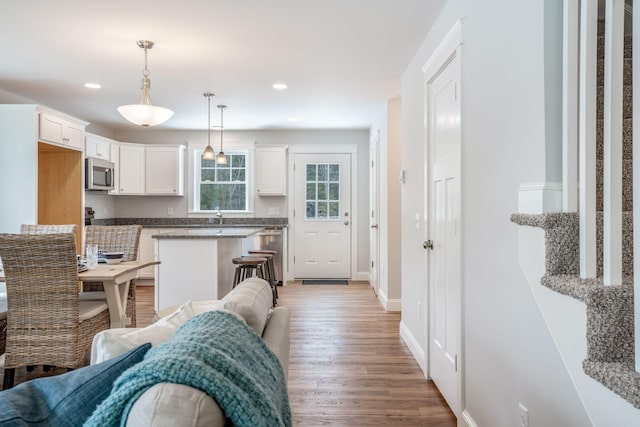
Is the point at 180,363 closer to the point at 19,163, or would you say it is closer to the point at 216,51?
the point at 216,51

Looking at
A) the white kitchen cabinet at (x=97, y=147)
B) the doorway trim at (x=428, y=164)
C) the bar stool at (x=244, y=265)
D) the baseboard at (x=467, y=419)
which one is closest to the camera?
the baseboard at (x=467, y=419)

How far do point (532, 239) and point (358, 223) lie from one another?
18.0ft

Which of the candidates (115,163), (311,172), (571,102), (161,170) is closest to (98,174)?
(115,163)

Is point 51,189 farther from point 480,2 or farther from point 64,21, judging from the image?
point 480,2

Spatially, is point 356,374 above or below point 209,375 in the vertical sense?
below

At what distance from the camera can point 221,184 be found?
6730 millimetres

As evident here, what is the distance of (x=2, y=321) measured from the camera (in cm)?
260

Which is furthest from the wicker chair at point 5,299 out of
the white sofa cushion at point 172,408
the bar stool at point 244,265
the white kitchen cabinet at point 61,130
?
the white sofa cushion at point 172,408

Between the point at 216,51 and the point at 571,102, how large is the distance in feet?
9.49

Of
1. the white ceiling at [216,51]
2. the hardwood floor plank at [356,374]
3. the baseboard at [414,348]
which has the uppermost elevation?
the white ceiling at [216,51]

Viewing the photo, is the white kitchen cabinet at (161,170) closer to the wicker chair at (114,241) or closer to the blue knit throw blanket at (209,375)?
the wicker chair at (114,241)

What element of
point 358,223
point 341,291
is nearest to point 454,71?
point 341,291

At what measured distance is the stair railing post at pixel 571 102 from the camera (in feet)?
3.89

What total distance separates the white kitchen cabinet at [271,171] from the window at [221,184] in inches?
11.8
